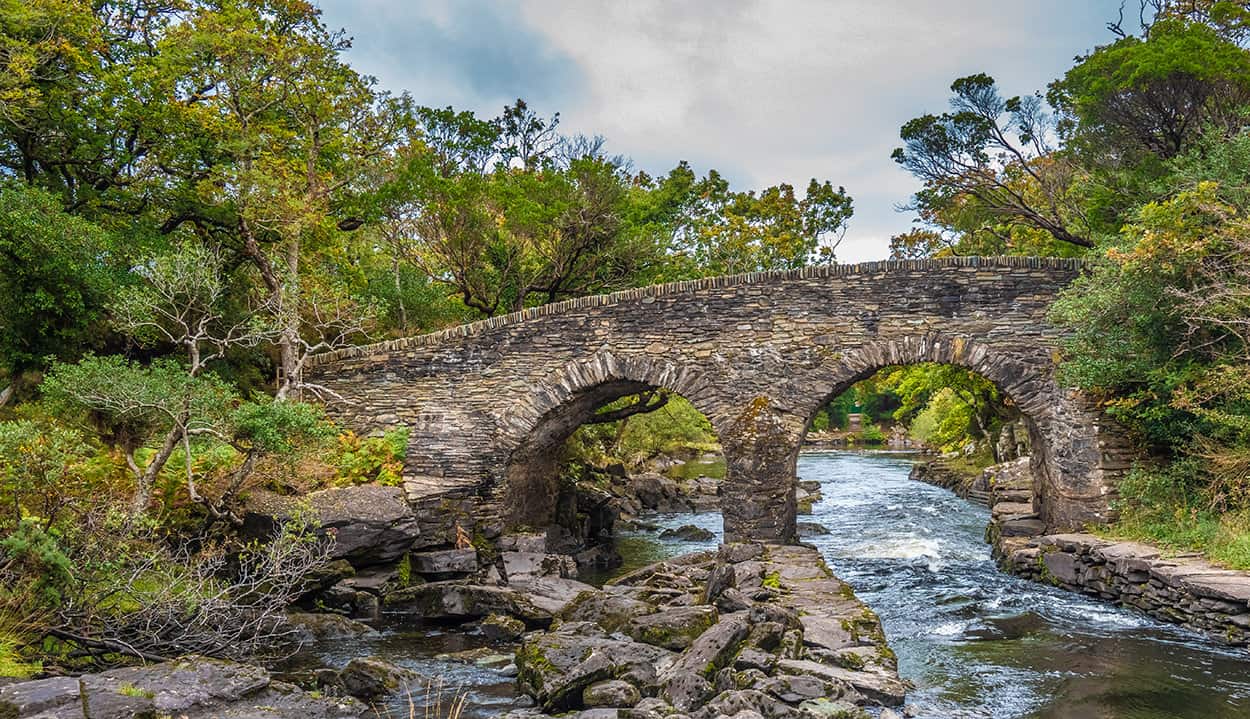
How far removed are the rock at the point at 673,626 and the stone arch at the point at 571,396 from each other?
5629 mm

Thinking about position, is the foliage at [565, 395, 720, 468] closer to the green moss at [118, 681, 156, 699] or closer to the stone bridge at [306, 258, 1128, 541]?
the stone bridge at [306, 258, 1128, 541]

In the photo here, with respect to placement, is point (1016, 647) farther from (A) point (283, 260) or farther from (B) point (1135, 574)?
(A) point (283, 260)

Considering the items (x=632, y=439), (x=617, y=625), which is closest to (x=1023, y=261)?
(x=617, y=625)

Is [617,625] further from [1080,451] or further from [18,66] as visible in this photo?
[18,66]

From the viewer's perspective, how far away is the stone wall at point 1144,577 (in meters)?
8.60

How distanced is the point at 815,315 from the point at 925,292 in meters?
1.95

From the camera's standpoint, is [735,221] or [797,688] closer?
[797,688]

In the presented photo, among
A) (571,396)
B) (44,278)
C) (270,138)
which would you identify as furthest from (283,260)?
(571,396)

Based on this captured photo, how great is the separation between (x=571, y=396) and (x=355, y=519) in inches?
187

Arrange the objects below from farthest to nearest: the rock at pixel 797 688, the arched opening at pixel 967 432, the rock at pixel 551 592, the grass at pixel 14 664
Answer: the arched opening at pixel 967 432
the rock at pixel 551 592
the rock at pixel 797 688
the grass at pixel 14 664

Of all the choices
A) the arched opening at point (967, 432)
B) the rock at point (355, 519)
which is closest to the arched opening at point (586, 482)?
the rock at point (355, 519)

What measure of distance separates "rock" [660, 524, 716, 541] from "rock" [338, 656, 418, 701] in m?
10.9

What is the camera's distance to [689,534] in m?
18.3

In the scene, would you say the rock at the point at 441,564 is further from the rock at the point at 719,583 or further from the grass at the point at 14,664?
the grass at the point at 14,664
